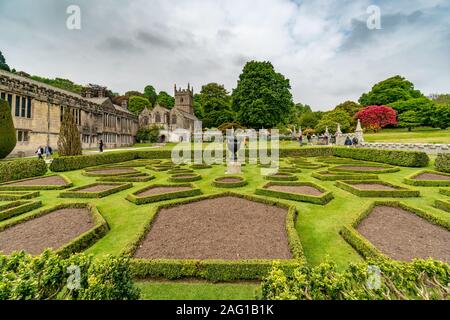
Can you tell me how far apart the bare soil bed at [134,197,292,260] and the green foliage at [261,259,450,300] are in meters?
2.88

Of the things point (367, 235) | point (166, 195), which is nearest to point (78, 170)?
point (166, 195)

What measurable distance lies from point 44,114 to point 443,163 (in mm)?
47750

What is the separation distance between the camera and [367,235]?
7820 millimetres

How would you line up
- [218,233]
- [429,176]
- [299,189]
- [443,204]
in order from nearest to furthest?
[218,233]
[443,204]
[299,189]
[429,176]

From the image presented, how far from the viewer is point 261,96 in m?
50.5

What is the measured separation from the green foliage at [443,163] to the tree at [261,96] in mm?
34123

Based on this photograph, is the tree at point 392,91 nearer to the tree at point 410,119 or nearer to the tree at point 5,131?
the tree at point 410,119

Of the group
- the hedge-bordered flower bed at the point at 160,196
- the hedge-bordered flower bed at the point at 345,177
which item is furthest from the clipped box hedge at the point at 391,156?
the hedge-bordered flower bed at the point at 160,196

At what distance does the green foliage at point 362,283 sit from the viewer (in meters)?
3.31

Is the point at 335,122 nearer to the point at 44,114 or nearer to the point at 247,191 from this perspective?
the point at 247,191

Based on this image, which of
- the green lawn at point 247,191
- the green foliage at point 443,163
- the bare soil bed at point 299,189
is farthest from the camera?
the green foliage at point 443,163

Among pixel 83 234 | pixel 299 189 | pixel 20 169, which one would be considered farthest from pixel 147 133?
pixel 83 234

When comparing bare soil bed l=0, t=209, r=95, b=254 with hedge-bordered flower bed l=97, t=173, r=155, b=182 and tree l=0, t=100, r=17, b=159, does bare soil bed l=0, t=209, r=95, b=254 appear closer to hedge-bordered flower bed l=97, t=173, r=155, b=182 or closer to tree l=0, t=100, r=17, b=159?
hedge-bordered flower bed l=97, t=173, r=155, b=182
